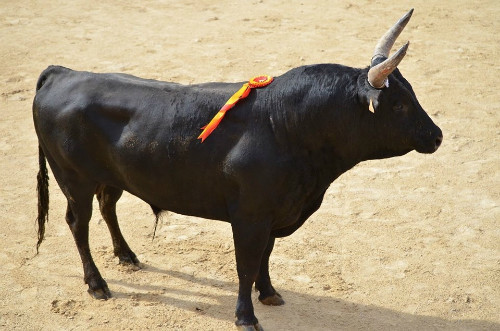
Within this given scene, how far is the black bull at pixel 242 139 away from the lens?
5375 mm

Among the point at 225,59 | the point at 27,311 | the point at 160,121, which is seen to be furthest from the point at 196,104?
the point at 225,59

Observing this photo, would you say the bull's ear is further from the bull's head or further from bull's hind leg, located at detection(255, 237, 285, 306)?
bull's hind leg, located at detection(255, 237, 285, 306)

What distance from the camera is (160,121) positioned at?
5.74 meters

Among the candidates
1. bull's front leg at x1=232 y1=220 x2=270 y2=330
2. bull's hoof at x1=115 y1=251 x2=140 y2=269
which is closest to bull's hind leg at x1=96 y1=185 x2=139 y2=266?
bull's hoof at x1=115 y1=251 x2=140 y2=269

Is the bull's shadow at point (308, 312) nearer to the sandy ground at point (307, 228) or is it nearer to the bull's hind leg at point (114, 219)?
the sandy ground at point (307, 228)

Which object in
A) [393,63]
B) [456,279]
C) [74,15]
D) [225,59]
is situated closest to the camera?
[393,63]

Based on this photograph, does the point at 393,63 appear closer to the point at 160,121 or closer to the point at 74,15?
the point at 160,121

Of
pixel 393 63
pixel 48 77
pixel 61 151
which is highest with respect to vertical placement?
pixel 393 63

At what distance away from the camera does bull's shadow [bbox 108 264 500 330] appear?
6027 mm

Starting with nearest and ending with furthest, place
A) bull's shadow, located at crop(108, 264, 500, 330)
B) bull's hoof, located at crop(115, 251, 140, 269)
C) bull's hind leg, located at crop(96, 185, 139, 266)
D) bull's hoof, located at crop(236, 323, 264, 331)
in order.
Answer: bull's hoof, located at crop(236, 323, 264, 331)
bull's shadow, located at crop(108, 264, 500, 330)
bull's hind leg, located at crop(96, 185, 139, 266)
bull's hoof, located at crop(115, 251, 140, 269)

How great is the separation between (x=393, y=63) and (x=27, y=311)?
3.49 meters

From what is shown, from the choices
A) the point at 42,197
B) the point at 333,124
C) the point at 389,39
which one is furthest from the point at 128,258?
the point at 389,39

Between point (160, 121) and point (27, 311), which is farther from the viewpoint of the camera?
point (27, 311)

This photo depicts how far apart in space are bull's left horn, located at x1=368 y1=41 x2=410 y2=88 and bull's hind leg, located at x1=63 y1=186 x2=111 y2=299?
8.24ft
